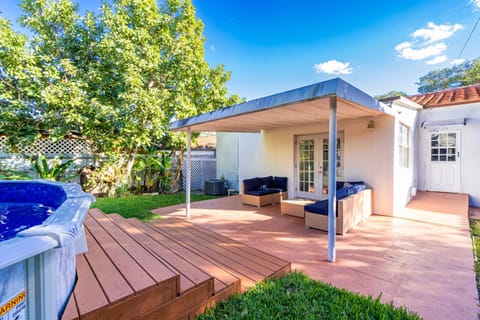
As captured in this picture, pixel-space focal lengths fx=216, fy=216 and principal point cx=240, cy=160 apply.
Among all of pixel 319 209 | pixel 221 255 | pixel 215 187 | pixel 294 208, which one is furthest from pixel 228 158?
pixel 221 255

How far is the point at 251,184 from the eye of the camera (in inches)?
322

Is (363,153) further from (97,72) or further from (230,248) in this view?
(97,72)

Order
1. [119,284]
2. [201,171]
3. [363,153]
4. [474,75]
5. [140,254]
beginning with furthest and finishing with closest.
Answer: [474,75] < [201,171] < [363,153] < [140,254] < [119,284]

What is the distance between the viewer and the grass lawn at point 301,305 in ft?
7.52

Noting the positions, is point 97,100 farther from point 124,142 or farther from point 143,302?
point 143,302

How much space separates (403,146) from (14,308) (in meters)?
9.07

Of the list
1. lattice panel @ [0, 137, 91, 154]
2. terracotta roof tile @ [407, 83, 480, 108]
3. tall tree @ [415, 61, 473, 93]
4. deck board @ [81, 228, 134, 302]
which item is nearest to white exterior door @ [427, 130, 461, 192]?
terracotta roof tile @ [407, 83, 480, 108]

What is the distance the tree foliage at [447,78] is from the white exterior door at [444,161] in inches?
593

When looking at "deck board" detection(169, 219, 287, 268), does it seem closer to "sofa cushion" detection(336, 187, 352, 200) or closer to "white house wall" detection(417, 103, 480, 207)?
"sofa cushion" detection(336, 187, 352, 200)

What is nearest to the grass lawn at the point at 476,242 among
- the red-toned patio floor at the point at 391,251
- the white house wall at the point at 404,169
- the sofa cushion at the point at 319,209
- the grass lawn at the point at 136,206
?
the red-toned patio floor at the point at 391,251

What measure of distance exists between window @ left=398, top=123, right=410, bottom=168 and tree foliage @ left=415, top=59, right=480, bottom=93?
17284 millimetres

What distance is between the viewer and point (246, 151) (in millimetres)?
10500

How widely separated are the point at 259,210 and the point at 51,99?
7450mm

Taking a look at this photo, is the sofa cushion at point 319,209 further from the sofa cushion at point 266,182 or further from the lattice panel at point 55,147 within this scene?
the lattice panel at point 55,147
